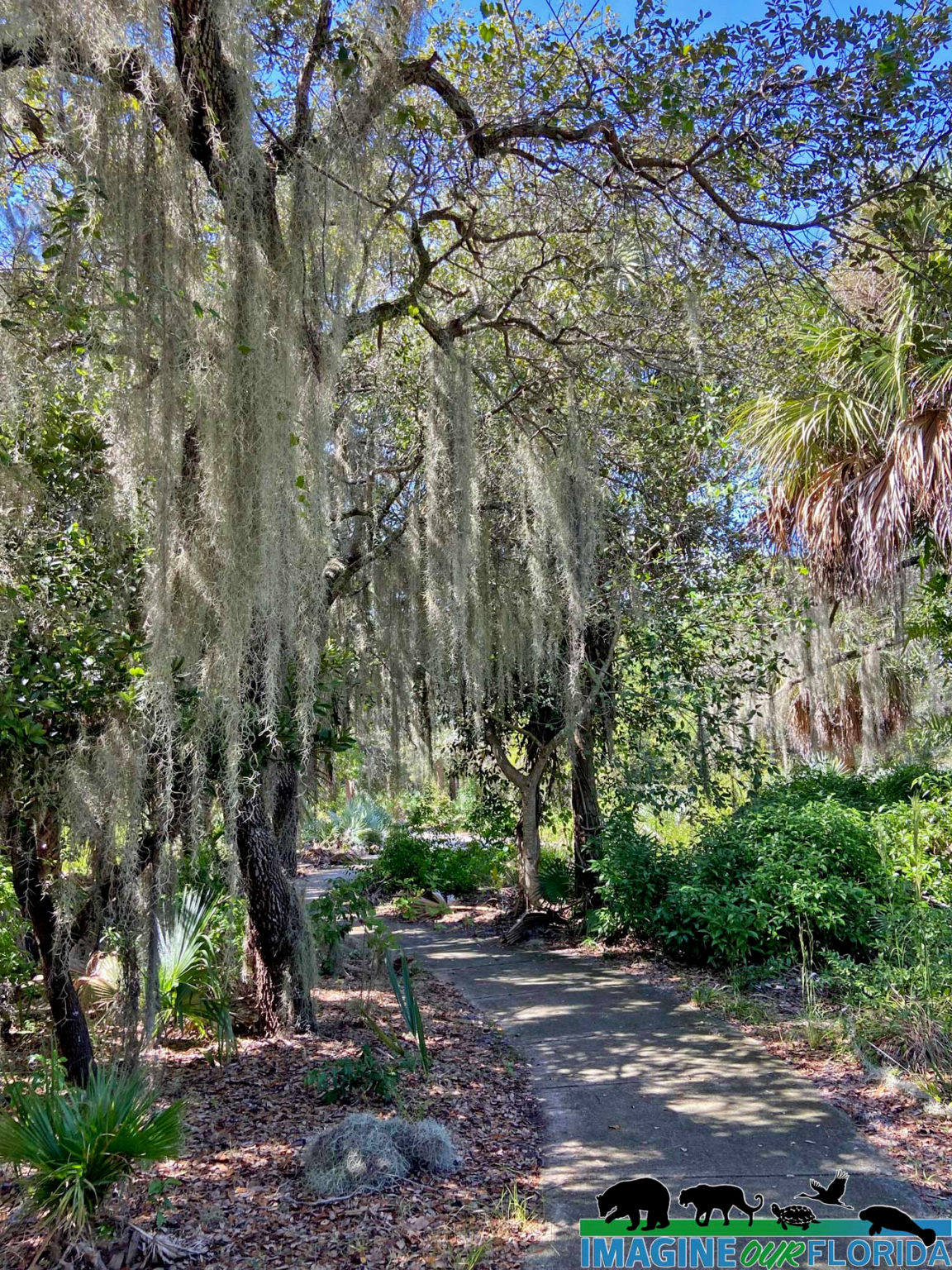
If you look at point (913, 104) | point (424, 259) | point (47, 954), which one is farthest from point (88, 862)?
point (913, 104)

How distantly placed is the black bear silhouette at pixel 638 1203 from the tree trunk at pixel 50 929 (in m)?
2.00

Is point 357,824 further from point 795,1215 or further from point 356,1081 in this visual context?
point 795,1215

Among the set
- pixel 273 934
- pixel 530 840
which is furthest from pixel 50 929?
pixel 530 840

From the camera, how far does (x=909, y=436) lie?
12.8ft

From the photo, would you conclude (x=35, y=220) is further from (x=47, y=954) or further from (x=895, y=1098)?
(x=895, y=1098)

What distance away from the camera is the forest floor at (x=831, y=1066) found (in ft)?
10.1

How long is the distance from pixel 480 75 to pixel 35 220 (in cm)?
258

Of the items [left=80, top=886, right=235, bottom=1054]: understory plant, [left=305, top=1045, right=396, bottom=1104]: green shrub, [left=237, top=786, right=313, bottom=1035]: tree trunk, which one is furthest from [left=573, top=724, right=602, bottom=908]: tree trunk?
[left=305, top=1045, right=396, bottom=1104]: green shrub

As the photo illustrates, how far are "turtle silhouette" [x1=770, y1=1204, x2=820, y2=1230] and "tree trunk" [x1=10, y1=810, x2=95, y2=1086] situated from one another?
2.54 m

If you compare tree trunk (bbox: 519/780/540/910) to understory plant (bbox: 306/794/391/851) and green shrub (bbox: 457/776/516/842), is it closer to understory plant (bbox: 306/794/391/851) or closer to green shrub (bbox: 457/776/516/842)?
green shrub (bbox: 457/776/516/842)

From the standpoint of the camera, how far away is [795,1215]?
2.70 meters

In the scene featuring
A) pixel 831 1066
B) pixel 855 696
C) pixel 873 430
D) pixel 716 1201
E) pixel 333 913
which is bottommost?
pixel 831 1066

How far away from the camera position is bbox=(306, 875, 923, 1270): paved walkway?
2934mm

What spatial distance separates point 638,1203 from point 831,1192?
67 centimetres
